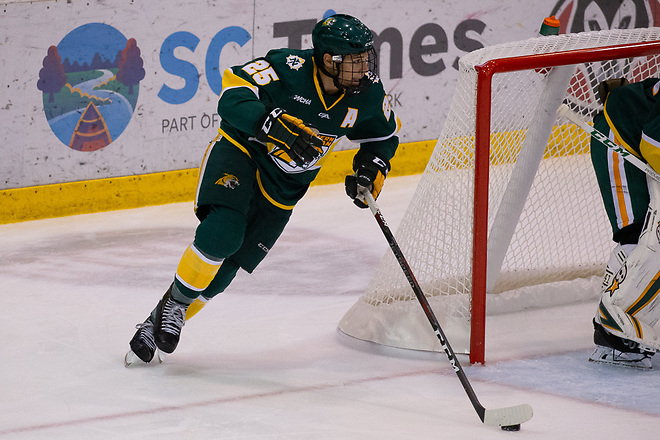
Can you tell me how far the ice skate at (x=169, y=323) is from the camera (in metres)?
3.15

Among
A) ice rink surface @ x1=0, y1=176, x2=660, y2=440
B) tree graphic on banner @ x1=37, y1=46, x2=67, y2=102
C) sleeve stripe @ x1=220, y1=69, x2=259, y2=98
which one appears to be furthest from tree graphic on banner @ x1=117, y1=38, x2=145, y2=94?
sleeve stripe @ x1=220, y1=69, x2=259, y2=98

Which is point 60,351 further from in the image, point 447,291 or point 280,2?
point 280,2

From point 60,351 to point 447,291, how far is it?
48.1 inches

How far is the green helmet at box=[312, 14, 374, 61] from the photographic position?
3010 millimetres

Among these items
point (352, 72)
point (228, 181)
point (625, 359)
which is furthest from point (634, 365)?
point (228, 181)

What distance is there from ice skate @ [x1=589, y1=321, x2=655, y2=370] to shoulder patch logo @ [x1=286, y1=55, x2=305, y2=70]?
1211 mm

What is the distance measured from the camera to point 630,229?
336cm

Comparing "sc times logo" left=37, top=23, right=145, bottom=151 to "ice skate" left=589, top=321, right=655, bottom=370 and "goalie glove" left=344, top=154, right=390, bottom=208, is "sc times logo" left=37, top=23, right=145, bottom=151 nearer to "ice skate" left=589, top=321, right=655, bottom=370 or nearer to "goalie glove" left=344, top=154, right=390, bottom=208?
"goalie glove" left=344, top=154, right=390, bottom=208

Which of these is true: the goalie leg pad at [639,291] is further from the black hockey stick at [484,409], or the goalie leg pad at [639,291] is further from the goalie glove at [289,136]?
the goalie glove at [289,136]

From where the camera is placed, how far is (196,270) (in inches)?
122

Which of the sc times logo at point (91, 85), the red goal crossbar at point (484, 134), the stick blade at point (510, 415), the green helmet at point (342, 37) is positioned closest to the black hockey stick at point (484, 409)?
the stick blade at point (510, 415)

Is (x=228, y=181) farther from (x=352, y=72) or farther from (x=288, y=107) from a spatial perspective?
(x=352, y=72)

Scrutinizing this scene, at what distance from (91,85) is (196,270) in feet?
7.56

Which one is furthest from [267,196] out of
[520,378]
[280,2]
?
[280,2]
